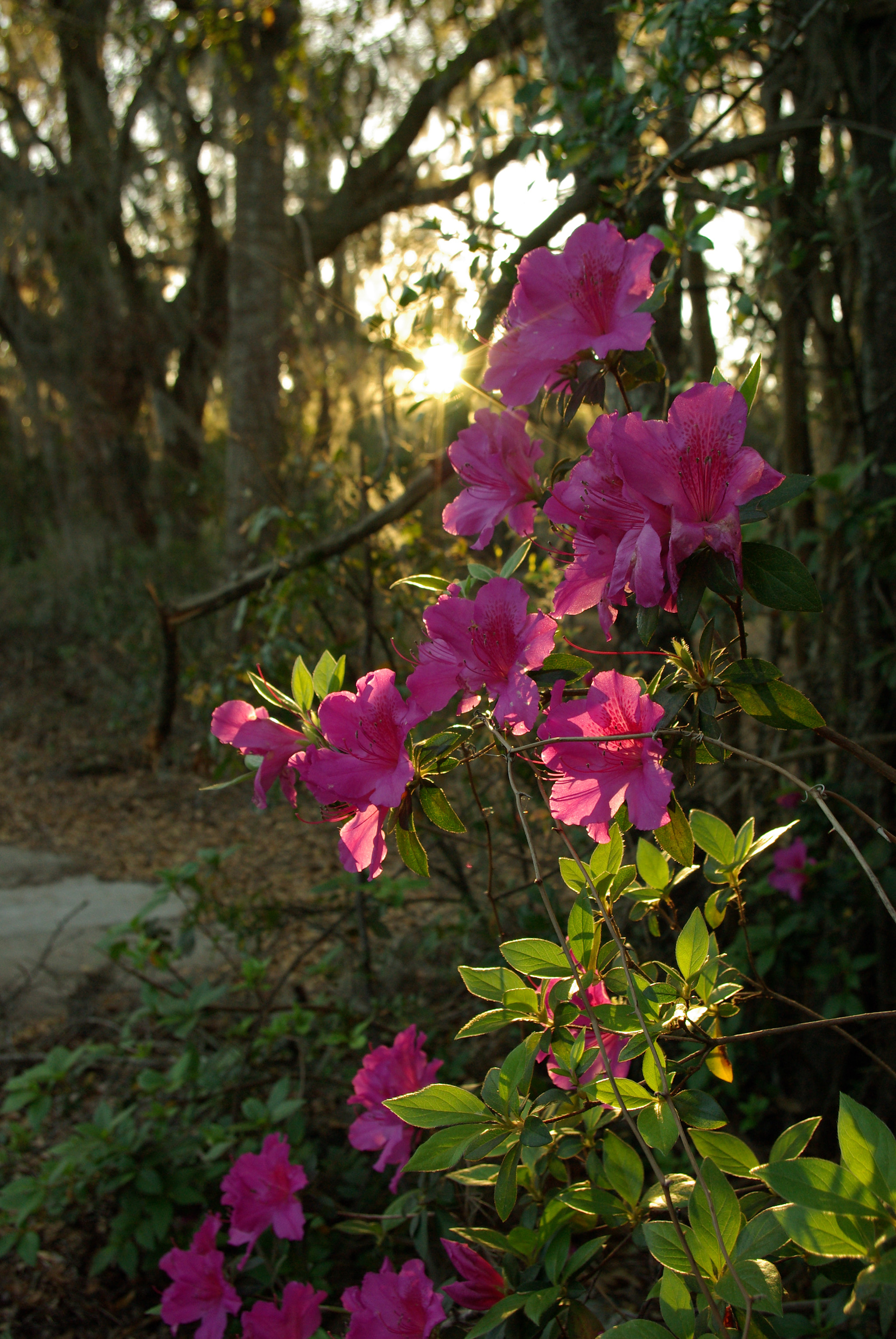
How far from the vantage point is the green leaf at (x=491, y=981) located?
72 cm

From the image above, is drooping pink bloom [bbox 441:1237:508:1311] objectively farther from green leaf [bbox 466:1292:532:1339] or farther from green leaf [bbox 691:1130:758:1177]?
green leaf [bbox 691:1130:758:1177]

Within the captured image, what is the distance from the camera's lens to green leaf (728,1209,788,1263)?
0.56 m

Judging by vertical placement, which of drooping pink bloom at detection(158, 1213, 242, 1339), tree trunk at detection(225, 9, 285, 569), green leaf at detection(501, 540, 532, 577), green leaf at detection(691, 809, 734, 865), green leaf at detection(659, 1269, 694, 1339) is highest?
tree trunk at detection(225, 9, 285, 569)

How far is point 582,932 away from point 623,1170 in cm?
21

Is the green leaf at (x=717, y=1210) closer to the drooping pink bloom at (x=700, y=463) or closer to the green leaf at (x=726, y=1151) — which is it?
the green leaf at (x=726, y=1151)

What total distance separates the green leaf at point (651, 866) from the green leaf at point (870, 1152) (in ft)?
1.07

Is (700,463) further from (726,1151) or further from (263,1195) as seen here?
(263,1195)

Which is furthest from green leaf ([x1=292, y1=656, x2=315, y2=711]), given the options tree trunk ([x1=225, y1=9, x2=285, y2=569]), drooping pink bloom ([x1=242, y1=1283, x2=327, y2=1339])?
tree trunk ([x1=225, y1=9, x2=285, y2=569])

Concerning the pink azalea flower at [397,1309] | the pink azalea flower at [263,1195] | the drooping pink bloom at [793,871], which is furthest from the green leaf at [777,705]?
the drooping pink bloom at [793,871]

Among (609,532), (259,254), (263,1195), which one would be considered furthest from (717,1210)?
(259,254)

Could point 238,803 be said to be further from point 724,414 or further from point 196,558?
point 724,414

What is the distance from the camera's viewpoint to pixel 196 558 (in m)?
7.02

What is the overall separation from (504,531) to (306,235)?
1570mm

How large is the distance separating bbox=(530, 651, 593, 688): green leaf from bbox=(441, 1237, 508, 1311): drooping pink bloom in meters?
0.50
